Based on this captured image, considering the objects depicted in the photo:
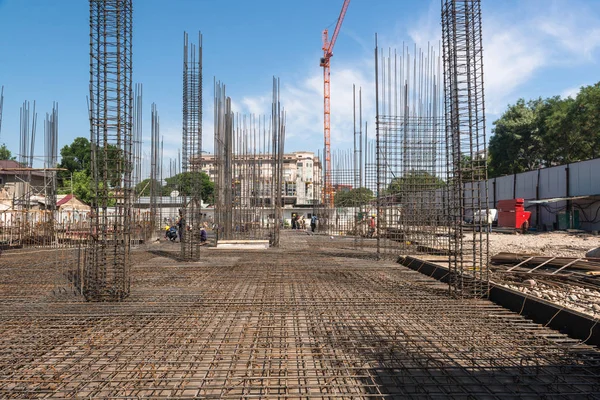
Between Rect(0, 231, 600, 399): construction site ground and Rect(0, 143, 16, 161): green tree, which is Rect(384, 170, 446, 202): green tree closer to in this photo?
Rect(0, 231, 600, 399): construction site ground

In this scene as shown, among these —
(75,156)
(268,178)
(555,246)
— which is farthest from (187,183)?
(75,156)

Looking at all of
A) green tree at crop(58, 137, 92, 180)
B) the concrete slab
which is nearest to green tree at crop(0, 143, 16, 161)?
green tree at crop(58, 137, 92, 180)

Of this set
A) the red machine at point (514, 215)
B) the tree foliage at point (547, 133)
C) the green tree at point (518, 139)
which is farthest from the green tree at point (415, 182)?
the green tree at point (518, 139)

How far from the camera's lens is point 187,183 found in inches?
541

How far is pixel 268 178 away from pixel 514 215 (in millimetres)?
13490

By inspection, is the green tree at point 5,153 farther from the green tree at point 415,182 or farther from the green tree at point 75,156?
the green tree at point 415,182

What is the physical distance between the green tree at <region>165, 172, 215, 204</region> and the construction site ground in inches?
185

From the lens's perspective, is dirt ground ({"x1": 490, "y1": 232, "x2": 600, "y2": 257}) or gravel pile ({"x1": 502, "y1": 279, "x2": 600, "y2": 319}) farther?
dirt ground ({"x1": 490, "y1": 232, "x2": 600, "y2": 257})

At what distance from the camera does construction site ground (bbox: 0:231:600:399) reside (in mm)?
3295

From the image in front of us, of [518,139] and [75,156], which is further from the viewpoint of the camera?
[75,156]

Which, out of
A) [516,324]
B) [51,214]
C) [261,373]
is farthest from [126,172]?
[51,214]

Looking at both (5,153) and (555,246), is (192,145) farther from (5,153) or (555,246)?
(5,153)

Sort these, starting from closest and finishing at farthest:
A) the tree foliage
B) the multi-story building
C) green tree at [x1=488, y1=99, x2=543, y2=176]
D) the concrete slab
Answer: the concrete slab < the multi-story building < the tree foliage < green tree at [x1=488, y1=99, x2=543, y2=176]

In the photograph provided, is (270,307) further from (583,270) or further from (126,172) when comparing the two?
(583,270)
